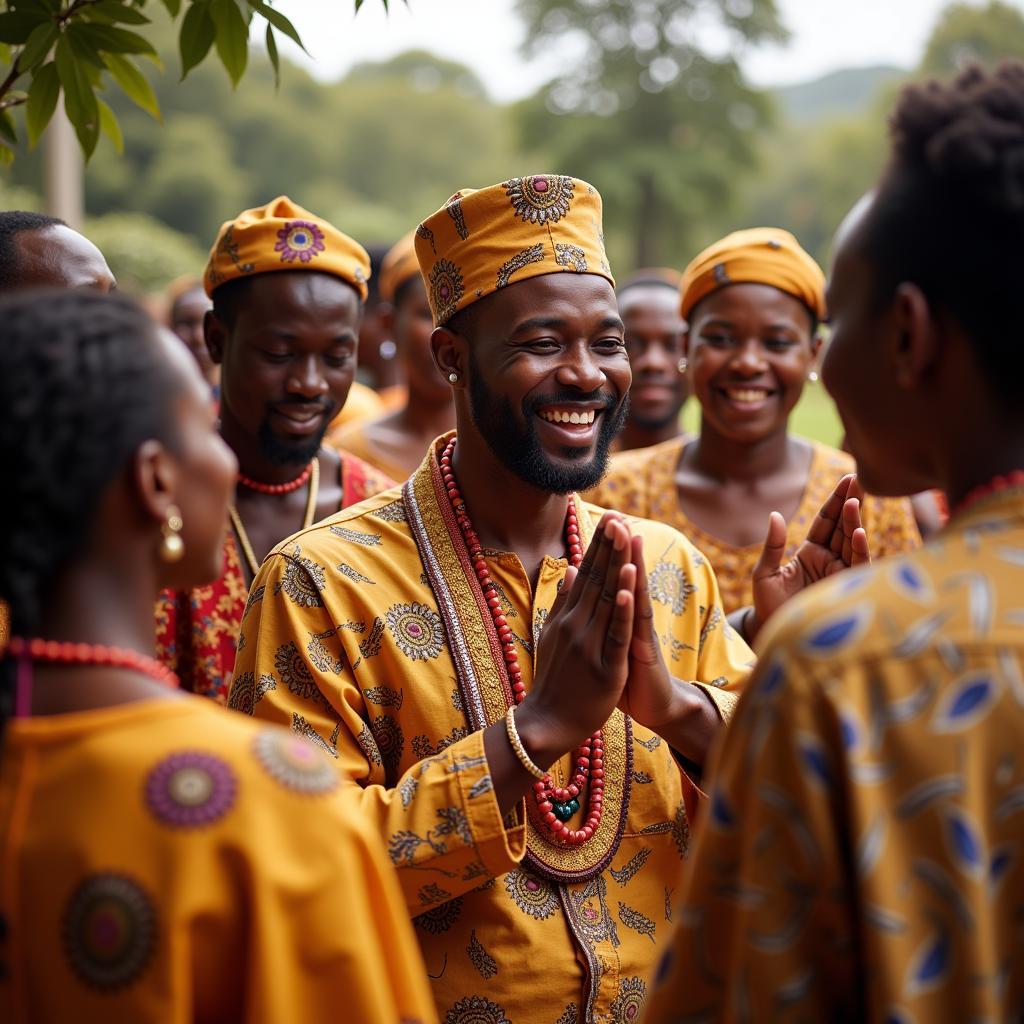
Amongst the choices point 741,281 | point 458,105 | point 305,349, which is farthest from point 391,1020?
point 458,105

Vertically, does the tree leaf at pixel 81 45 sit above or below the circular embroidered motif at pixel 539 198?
above

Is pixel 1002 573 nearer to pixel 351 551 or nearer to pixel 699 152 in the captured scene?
pixel 351 551

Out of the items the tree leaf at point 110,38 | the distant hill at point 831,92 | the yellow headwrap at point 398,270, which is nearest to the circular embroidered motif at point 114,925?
the tree leaf at point 110,38

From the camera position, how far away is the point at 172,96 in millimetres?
54844

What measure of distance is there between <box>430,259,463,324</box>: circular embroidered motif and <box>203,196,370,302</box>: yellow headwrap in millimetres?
1062

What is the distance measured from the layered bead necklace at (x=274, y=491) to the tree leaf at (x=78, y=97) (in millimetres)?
1515

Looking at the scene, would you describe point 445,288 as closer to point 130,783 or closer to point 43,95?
point 43,95

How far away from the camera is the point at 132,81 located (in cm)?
315

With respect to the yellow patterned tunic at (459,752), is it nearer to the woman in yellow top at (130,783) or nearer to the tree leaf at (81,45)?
the woman in yellow top at (130,783)

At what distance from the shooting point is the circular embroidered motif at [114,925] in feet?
5.58

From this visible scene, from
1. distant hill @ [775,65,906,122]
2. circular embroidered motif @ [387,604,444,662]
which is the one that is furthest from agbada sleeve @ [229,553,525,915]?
distant hill @ [775,65,906,122]

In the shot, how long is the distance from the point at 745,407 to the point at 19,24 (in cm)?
320

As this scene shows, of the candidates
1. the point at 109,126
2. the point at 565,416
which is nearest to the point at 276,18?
the point at 109,126

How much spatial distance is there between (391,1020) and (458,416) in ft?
6.40
